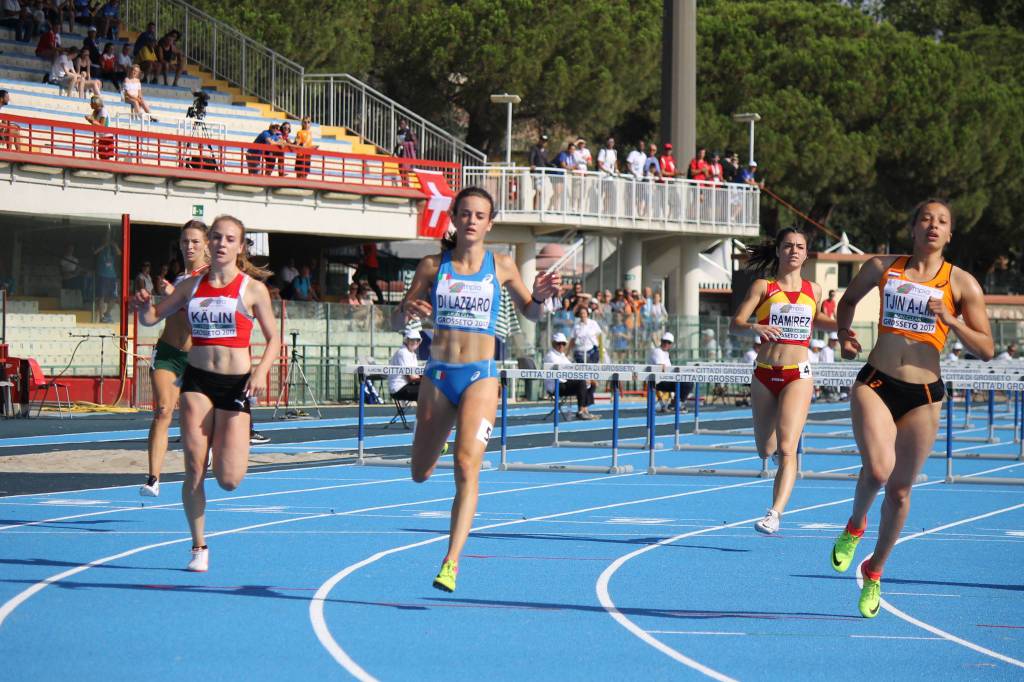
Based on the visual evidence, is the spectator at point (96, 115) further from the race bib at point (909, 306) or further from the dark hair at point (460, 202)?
the race bib at point (909, 306)

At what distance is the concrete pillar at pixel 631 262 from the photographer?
39688 mm

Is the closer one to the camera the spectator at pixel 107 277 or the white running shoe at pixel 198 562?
the white running shoe at pixel 198 562

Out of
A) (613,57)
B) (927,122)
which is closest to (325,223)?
(613,57)

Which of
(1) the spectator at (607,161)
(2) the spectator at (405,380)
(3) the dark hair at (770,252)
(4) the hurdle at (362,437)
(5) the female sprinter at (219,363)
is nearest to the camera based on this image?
(5) the female sprinter at (219,363)

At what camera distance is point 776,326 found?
10.5 meters

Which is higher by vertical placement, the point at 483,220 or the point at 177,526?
the point at 483,220

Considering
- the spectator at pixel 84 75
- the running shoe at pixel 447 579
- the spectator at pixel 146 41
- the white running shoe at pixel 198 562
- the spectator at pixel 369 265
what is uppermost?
the spectator at pixel 146 41

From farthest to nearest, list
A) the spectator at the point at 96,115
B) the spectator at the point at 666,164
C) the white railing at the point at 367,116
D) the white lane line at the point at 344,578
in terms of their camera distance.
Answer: the spectator at the point at 666,164 < the white railing at the point at 367,116 < the spectator at the point at 96,115 < the white lane line at the point at 344,578

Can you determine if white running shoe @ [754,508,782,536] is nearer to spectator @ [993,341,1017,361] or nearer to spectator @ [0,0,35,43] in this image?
spectator @ [993,341,1017,361]

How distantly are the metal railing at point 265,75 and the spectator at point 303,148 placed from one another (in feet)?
9.67

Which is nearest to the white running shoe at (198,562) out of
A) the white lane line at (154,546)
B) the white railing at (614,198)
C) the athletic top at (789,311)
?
the white lane line at (154,546)

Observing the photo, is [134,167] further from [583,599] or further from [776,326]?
[583,599]

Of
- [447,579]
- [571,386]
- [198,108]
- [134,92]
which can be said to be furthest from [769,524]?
[198,108]

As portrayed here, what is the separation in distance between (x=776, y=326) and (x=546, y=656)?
4548 millimetres
